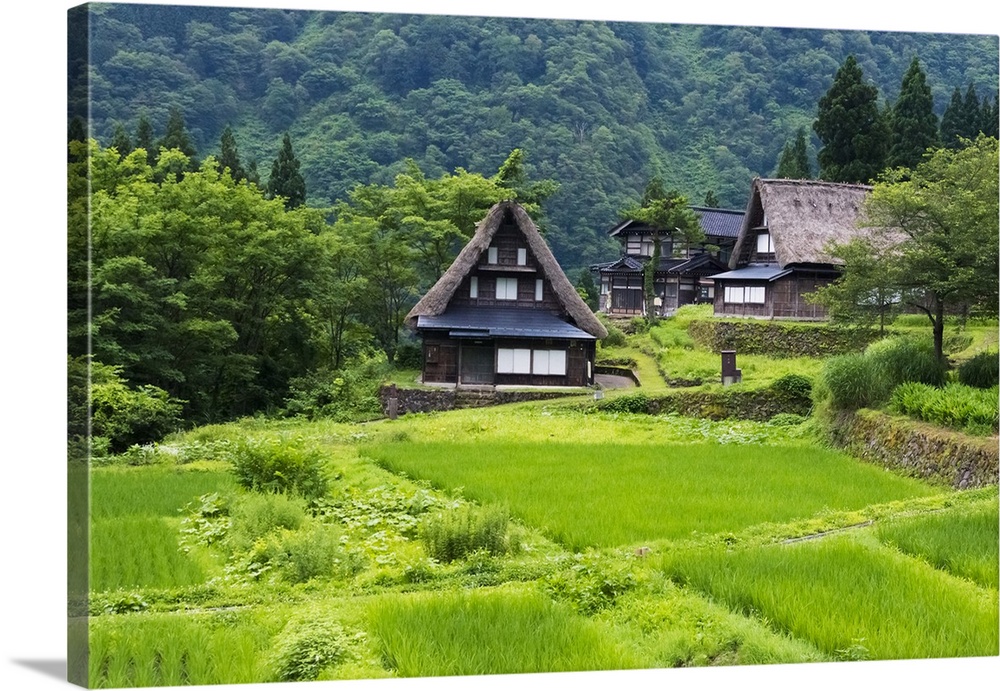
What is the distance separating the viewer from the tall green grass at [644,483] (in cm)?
910

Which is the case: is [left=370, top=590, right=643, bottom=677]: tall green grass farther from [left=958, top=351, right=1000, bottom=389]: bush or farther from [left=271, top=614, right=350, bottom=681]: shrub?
[left=958, top=351, right=1000, bottom=389]: bush

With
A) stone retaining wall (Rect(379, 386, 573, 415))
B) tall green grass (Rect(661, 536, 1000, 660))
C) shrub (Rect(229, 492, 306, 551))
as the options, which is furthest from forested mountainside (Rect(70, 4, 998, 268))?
tall green grass (Rect(661, 536, 1000, 660))

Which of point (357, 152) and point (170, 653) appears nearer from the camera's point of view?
point (170, 653)

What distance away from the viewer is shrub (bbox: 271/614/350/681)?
7402 mm

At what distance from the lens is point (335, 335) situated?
9.48 metres

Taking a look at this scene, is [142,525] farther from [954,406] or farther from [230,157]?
[954,406]

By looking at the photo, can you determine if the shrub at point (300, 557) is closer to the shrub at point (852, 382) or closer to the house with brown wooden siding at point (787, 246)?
the shrub at point (852, 382)

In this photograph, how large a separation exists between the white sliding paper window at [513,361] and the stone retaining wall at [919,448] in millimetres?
2782

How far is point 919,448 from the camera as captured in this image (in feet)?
33.0

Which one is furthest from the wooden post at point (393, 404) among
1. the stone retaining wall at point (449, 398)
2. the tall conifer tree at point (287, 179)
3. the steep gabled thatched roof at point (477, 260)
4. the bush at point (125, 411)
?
the bush at point (125, 411)

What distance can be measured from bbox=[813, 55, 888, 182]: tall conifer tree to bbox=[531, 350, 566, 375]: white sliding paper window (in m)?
3.08

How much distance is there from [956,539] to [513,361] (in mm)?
3854

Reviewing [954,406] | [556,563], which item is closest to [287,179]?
[556,563]

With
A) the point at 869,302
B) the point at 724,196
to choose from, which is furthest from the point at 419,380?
the point at 869,302
